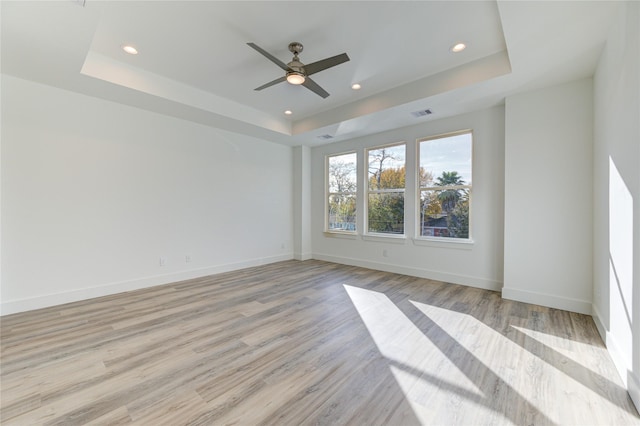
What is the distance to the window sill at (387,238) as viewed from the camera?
16.8 ft

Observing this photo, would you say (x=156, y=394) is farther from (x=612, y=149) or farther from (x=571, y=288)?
(x=571, y=288)

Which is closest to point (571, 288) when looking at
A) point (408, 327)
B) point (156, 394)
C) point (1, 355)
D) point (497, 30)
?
point (408, 327)

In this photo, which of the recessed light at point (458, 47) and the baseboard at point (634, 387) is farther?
the recessed light at point (458, 47)

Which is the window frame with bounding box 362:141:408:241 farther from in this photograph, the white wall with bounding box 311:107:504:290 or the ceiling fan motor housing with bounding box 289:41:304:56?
the ceiling fan motor housing with bounding box 289:41:304:56

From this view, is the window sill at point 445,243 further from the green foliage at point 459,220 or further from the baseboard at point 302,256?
the baseboard at point 302,256

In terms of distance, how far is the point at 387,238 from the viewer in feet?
17.4

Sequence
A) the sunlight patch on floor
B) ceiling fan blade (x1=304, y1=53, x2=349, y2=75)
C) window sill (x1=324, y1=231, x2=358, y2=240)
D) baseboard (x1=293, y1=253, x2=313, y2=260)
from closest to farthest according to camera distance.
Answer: the sunlight patch on floor, ceiling fan blade (x1=304, y1=53, x2=349, y2=75), window sill (x1=324, y1=231, x2=358, y2=240), baseboard (x1=293, y1=253, x2=313, y2=260)

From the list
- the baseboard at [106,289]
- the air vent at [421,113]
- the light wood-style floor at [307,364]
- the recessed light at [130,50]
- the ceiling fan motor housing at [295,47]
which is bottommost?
the light wood-style floor at [307,364]

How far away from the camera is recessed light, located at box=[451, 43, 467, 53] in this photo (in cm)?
293

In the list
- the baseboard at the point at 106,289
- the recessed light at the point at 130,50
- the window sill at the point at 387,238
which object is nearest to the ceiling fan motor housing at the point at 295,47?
the recessed light at the point at 130,50

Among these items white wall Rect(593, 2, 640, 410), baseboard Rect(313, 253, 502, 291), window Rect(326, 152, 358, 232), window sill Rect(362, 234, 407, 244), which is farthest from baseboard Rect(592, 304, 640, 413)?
window Rect(326, 152, 358, 232)

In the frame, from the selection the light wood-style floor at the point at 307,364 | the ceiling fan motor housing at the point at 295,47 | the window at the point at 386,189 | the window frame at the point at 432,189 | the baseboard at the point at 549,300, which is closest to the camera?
the light wood-style floor at the point at 307,364

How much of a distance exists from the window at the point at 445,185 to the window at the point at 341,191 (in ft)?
5.17

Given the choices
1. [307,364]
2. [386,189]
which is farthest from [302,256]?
[307,364]
